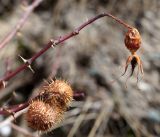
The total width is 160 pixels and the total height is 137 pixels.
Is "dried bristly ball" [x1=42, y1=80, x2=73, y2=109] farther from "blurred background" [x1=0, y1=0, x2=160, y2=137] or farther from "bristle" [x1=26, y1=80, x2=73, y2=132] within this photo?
"blurred background" [x1=0, y1=0, x2=160, y2=137]

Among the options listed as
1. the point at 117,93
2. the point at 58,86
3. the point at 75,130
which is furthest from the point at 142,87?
the point at 58,86

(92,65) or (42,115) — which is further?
(92,65)

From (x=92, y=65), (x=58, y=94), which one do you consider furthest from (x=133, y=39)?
(x=92, y=65)

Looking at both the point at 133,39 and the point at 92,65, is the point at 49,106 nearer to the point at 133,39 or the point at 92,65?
the point at 133,39

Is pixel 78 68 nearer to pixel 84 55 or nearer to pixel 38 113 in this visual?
pixel 84 55

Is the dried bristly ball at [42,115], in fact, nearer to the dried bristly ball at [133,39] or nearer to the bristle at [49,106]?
the bristle at [49,106]

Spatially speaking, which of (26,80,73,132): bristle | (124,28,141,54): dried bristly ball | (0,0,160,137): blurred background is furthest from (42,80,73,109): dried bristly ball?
(0,0,160,137): blurred background
